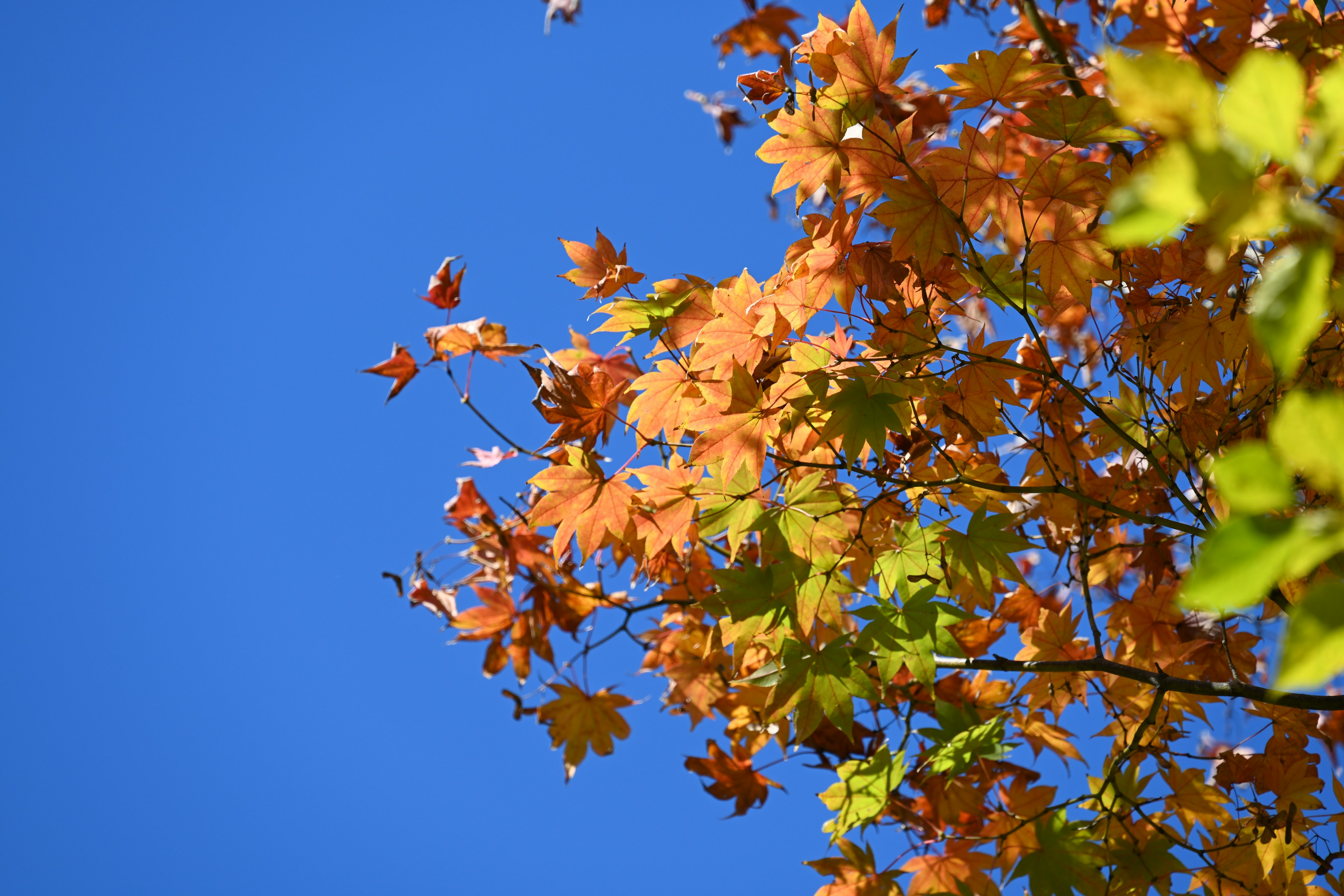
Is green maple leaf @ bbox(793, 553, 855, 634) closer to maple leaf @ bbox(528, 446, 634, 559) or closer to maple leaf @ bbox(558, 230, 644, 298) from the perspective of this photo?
maple leaf @ bbox(528, 446, 634, 559)

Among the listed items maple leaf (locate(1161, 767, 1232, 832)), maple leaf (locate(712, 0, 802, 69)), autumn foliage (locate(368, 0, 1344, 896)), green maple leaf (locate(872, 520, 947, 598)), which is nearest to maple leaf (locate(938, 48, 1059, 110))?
autumn foliage (locate(368, 0, 1344, 896))

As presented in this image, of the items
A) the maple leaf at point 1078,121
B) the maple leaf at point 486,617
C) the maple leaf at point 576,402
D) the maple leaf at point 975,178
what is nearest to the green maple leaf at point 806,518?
the maple leaf at point 576,402

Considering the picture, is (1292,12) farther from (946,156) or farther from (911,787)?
(911,787)

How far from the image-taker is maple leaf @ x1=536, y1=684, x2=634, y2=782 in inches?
77.5

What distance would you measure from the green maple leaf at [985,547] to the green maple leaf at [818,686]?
21cm

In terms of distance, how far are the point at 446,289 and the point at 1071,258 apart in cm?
125

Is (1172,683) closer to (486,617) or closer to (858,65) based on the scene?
(858,65)

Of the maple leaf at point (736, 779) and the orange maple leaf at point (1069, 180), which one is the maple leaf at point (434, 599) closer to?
the maple leaf at point (736, 779)

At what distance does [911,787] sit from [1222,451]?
0.92m

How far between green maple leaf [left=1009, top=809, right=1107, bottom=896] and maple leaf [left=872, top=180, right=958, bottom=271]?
0.89 m

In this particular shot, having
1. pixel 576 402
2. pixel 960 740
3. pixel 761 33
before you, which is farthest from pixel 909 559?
pixel 761 33

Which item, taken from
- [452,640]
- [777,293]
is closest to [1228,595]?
[777,293]

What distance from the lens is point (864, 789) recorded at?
1.47m

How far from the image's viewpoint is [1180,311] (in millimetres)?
1332
